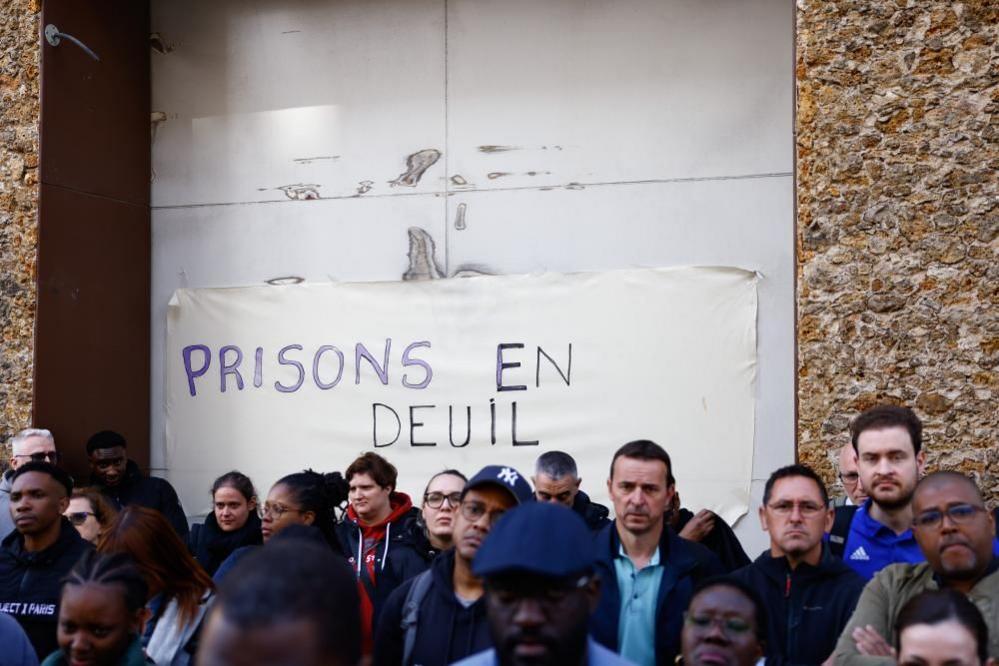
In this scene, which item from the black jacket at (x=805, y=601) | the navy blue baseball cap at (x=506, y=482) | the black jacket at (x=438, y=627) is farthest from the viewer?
the black jacket at (x=805, y=601)

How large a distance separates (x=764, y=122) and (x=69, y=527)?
501 cm

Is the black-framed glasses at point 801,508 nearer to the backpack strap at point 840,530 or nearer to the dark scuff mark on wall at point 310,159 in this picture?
the backpack strap at point 840,530

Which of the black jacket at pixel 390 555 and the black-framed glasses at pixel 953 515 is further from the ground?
the black-framed glasses at pixel 953 515

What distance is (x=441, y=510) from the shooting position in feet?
20.2

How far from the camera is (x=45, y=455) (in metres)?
7.95

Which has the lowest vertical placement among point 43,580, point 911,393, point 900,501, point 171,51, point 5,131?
point 43,580

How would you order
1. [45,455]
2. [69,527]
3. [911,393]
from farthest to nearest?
1. [45,455]
2. [911,393]
3. [69,527]

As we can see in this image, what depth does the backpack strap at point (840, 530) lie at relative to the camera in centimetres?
542

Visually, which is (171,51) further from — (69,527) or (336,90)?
(69,527)

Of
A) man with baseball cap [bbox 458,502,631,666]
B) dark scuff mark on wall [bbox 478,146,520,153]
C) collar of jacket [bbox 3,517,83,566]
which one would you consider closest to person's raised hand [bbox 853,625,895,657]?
man with baseball cap [bbox 458,502,631,666]

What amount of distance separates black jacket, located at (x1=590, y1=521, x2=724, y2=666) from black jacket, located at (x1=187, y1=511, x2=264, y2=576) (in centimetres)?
250

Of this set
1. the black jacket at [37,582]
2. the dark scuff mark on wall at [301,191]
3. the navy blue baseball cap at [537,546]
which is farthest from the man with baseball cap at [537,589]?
the dark scuff mark on wall at [301,191]

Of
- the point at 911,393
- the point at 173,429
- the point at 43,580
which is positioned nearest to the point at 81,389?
the point at 173,429

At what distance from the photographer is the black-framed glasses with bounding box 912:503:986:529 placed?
4.27 meters
